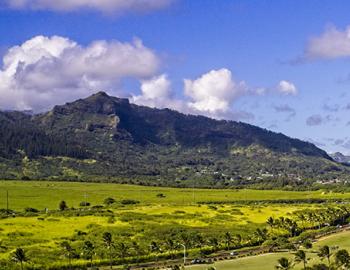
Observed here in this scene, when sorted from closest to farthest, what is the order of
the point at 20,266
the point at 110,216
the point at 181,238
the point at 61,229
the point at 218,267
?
1. the point at 20,266
2. the point at 218,267
3. the point at 181,238
4. the point at 61,229
5. the point at 110,216

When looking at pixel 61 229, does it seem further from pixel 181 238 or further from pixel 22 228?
pixel 181 238

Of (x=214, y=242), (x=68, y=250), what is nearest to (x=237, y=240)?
(x=214, y=242)

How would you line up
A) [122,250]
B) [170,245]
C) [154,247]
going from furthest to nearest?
[170,245]
[154,247]
[122,250]

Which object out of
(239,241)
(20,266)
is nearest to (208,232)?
(239,241)

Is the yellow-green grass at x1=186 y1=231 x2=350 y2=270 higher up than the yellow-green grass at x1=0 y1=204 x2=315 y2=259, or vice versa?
the yellow-green grass at x1=0 y1=204 x2=315 y2=259

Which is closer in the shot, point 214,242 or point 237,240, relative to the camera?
point 214,242

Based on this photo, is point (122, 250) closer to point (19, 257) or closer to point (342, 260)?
point (19, 257)

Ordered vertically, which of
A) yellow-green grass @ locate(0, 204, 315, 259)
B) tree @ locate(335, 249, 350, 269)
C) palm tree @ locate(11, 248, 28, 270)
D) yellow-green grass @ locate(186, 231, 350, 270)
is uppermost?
yellow-green grass @ locate(0, 204, 315, 259)

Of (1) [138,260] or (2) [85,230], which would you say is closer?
(1) [138,260]

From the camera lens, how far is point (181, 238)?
519 ft

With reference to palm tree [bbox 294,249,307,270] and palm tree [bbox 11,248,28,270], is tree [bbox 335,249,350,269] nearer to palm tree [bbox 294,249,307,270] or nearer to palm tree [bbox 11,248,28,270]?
palm tree [bbox 294,249,307,270]

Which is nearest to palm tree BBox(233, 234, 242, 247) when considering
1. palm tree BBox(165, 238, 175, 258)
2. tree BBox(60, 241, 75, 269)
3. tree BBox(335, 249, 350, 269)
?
palm tree BBox(165, 238, 175, 258)

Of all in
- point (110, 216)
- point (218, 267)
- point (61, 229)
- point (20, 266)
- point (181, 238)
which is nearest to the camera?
point (20, 266)

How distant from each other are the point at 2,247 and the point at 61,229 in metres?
30.0
